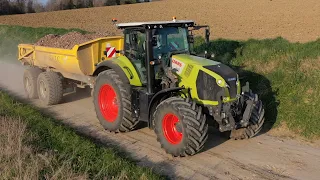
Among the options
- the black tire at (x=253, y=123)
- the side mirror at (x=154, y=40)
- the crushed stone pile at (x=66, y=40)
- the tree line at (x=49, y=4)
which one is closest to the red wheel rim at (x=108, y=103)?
the side mirror at (x=154, y=40)

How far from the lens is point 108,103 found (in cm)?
754

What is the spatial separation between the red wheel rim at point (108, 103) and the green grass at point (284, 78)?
3101mm

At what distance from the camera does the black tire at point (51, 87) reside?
926 cm

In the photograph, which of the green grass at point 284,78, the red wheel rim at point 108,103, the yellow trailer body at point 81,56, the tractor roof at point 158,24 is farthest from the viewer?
the yellow trailer body at point 81,56

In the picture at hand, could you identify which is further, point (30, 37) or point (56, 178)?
point (30, 37)

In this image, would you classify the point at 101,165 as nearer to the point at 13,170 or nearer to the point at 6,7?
the point at 13,170

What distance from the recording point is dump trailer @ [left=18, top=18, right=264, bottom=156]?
583cm

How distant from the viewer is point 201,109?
226 inches

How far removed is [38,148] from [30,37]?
53.1ft

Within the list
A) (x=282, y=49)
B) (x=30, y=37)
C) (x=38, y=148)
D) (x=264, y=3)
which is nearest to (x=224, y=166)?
A: (x=38, y=148)

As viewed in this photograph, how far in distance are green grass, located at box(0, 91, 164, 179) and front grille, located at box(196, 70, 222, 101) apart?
5.03 feet

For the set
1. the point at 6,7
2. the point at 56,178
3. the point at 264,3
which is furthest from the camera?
the point at 6,7

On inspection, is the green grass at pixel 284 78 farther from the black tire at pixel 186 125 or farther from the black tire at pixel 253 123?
the black tire at pixel 186 125

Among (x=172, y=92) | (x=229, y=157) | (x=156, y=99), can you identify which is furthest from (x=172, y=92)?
(x=229, y=157)
